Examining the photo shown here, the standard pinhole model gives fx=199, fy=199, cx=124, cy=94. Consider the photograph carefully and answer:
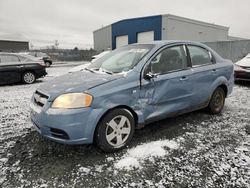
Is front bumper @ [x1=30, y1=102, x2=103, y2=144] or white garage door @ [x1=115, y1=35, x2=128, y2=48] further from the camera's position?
white garage door @ [x1=115, y1=35, x2=128, y2=48]

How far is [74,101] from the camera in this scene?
8.05 ft

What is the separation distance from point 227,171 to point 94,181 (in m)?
1.56

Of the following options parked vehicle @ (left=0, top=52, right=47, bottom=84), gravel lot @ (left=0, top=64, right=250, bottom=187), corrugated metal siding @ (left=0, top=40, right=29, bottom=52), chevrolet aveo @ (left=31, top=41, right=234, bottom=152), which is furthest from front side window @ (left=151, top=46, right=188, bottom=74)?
corrugated metal siding @ (left=0, top=40, right=29, bottom=52)

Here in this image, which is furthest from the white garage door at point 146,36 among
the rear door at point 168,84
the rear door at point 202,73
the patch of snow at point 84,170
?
the patch of snow at point 84,170

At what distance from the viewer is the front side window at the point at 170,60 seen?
311 centimetres

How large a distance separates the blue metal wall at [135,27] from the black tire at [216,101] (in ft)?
59.9

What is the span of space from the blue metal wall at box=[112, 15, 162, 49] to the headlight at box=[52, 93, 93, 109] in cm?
2030

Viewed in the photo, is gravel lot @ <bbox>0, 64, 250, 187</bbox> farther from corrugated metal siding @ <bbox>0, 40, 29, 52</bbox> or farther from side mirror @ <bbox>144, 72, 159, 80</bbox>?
corrugated metal siding @ <bbox>0, 40, 29, 52</bbox>

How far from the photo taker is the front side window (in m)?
3.11

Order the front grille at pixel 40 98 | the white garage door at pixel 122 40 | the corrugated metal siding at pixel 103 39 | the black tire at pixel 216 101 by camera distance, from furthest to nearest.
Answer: the corrugated metal siding at pixel 103 39 < the white garage door at pixel 122 40 < the black tire at pixel 216 101 < the front grille at pixel 40 98

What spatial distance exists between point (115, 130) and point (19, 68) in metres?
7.20

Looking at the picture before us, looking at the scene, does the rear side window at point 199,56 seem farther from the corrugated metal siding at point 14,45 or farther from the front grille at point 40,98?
the corrugated metal siding at point 14,45

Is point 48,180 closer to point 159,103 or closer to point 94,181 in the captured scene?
point 94,181

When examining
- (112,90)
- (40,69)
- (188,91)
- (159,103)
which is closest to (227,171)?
(159,103)
